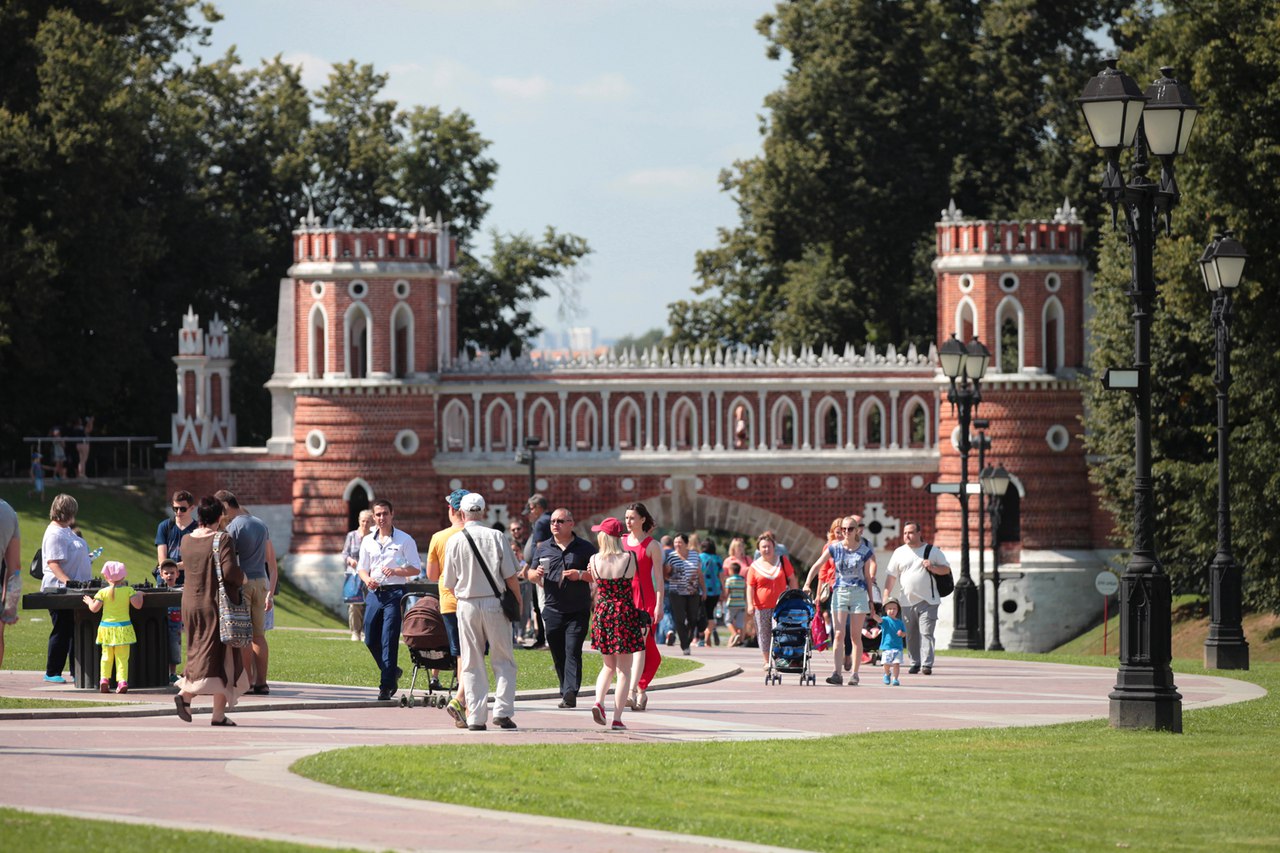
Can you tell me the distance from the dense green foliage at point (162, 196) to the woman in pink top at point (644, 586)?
2835cm

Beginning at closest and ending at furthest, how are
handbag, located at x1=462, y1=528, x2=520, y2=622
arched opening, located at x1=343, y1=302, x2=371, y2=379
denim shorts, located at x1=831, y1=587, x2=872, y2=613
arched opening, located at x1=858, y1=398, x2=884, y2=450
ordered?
1. handbag, located at x1=462, y1=528, x2=520, y2=622
2. denim shorts, located at x1=831, y1=587, x2=872, y2=613
3. arched opening, located at x1=343, y1=302, x2=371, y2=379
4. arched opening, located at x1=858, y1=398, x2=884, y2=450

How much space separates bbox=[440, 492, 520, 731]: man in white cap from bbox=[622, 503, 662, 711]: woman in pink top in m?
1.34

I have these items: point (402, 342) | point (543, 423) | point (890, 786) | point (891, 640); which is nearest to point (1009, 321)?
point (543, 423)

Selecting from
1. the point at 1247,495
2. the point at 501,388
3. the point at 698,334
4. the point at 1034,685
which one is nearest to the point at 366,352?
the point at 501,388

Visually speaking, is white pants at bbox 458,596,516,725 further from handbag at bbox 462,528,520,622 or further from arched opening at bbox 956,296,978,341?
arched opening at bbox 956,296,978,341

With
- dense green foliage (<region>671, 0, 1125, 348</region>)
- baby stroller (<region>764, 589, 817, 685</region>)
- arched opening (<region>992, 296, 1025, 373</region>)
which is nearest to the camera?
baby stroller (<region>764, 589, 817, 685</region>)

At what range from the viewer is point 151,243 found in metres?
47.4

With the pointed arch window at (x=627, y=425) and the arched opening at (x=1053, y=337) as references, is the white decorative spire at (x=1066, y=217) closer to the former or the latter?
the arched opening at (x=1053, y=337)

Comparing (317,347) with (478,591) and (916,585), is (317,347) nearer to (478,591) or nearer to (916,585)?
(916,585)

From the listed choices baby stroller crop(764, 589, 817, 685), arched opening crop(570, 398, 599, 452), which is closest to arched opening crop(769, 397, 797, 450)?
arched opening crop(570, 398, 599, 452)

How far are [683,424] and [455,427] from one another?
4.54 meters

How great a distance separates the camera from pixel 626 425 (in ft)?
147

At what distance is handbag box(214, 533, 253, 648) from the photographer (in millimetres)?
15617

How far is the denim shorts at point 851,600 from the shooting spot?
21516 millimetres
